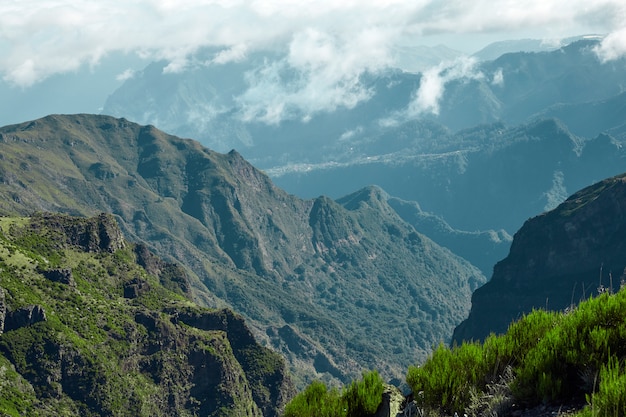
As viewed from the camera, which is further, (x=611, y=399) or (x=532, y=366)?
(x=532, y=366)

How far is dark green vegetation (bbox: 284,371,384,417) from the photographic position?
16969 millimetres

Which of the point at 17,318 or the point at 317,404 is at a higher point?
the point at 17,318

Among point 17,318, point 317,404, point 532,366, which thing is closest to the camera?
point 532,366

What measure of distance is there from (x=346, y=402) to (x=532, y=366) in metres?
4.55

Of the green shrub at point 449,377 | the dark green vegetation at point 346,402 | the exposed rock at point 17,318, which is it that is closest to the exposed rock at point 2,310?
the exposed rock at point 17,318

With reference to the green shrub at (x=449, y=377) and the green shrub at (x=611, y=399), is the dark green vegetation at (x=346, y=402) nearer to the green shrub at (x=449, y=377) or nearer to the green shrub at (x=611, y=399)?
the green shrub at (x=449, y=377)

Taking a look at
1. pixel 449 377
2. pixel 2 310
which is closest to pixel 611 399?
pixel 449 377

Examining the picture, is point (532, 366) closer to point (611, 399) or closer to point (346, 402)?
point (611, 399)

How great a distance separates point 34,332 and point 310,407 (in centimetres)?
19981

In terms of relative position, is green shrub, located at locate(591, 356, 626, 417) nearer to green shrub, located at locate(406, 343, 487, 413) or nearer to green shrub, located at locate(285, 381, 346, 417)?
green shrub, located at locate(406, 343, 487, 413)

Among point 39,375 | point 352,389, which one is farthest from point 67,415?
point 352,389

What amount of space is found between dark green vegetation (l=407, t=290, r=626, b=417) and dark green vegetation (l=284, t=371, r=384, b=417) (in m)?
0.93

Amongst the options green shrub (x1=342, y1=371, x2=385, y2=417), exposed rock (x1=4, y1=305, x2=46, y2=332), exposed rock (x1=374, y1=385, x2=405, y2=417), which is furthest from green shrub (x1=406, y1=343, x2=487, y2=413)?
exposed rock (x1=4, y1=305, x2=46, y2=332)

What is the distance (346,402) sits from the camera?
17.3m
